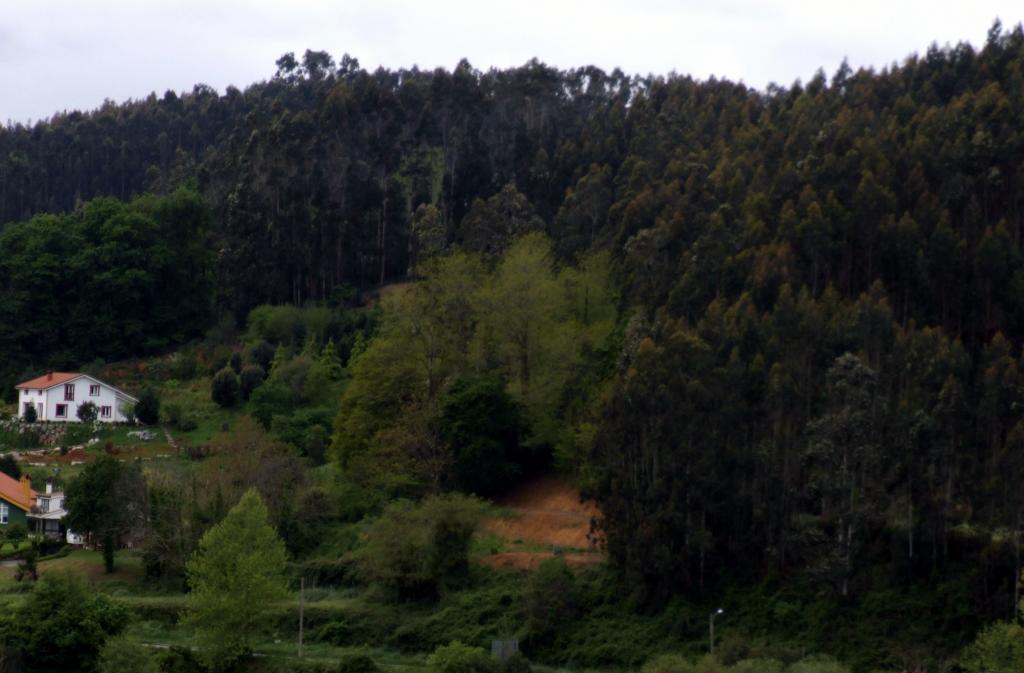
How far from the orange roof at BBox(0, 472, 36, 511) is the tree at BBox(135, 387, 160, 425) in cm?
1076

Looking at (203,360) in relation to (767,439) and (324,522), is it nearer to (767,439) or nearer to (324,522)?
(324,522)

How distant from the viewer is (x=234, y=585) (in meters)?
40.9

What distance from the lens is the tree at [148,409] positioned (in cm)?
6825

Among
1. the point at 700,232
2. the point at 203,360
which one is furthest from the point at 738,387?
the point at 203,360

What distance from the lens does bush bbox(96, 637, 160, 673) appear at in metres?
36.7

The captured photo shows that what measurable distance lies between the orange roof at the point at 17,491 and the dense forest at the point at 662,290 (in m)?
11.6

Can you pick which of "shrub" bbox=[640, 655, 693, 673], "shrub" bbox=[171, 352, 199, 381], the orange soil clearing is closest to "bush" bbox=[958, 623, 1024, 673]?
"shrub" bbox=[640, 655, 693, 673]

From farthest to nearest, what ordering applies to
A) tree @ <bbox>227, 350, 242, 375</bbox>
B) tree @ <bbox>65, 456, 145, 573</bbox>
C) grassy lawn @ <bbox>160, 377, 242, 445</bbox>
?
tree @ <bbox>227, 350, 242, 375</bbox>, grassy lawn @ <bbox>160, 377, 242, 445</bbox>, tree @ <bbox>65, 456, 145, 573</bbox>

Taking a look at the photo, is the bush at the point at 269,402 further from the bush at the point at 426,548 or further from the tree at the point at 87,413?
the bush at the point at 426,548

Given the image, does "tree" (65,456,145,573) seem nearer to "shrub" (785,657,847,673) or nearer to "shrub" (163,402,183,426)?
"shrub" (163,402,183,426)

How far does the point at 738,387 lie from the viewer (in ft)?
141

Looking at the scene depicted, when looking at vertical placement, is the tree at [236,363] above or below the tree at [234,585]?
above

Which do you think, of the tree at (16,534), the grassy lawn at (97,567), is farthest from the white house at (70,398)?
the grassy lawn at (97,567)

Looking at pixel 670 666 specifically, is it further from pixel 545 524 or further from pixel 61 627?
pixel 61 627
